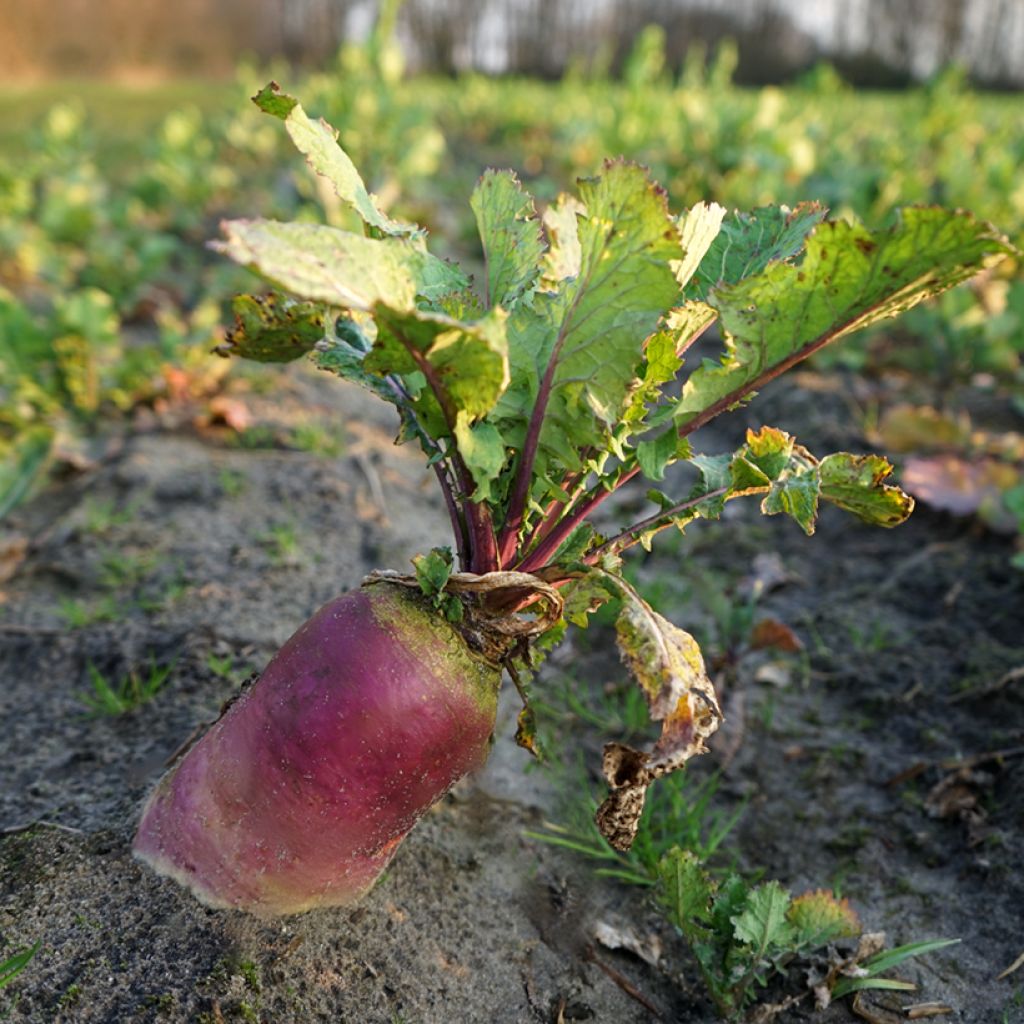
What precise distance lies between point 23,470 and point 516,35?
68.5ft

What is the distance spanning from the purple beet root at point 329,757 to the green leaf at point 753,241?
2.08 feet

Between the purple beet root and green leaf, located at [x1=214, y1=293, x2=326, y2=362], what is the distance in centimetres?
35

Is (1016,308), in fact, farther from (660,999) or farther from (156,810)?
(156,810)

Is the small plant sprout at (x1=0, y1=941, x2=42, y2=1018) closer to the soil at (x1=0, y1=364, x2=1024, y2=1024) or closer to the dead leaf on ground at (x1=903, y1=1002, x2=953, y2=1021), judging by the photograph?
the soil at (x1=0, y1=364, x2=1024, y2=1024)

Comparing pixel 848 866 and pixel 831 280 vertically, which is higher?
pixel 831 280

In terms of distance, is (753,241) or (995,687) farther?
(995,687)

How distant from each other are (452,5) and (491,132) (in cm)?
1395

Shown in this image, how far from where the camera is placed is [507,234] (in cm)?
122

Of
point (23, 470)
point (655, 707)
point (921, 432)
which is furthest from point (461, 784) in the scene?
point (921, 432)

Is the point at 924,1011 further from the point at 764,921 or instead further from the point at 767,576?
the point at 767,576

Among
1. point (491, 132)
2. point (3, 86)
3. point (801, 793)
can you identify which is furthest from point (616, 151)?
point (3, 86)

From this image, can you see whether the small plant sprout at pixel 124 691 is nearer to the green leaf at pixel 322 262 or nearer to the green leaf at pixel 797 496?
the green leaf at pixel 322 262

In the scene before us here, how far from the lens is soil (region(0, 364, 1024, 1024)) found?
1.26m

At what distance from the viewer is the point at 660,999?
54.7 inches
